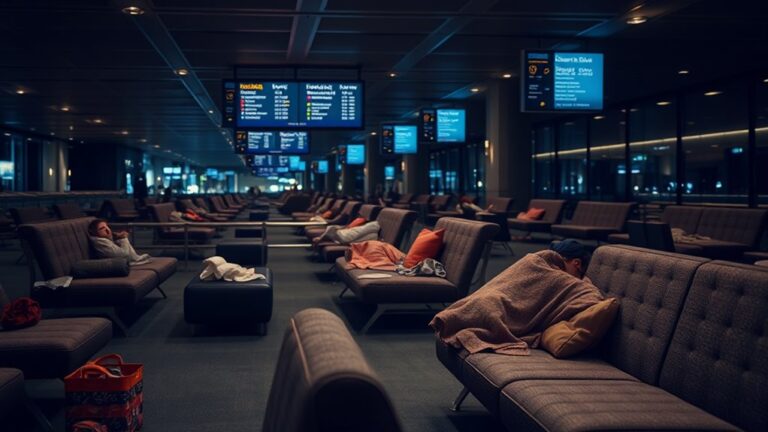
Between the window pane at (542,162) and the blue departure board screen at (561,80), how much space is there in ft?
35.5

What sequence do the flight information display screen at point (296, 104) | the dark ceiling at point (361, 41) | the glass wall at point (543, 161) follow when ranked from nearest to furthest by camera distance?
1. the dark ceiling at point (361, 41)
2. the flight information display screen at point (296, 104)
3. the glass wall at point (543, 161)

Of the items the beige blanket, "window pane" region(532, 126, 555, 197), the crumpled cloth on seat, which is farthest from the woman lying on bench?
"window pane" region(532, 126, 555, 197)

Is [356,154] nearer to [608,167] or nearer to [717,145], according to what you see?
[608,167]

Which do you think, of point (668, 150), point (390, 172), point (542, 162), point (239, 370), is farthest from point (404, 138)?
point (390, 172)

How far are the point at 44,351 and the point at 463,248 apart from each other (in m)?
3.33

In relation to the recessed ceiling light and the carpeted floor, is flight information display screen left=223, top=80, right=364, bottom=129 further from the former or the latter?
the carpeted floor

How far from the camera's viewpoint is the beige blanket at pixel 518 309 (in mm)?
3486

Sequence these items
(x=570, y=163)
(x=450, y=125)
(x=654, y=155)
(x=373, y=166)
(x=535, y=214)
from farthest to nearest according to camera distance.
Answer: (x=373, y=166)
(x=654, y=155)
(x=570, y=163)
(x=450, y=125)
(x=535, y=214)

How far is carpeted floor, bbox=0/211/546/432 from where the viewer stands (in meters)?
3.74

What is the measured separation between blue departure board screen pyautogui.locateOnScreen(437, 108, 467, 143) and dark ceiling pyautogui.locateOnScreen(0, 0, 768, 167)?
79 centimetres

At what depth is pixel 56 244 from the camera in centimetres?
578

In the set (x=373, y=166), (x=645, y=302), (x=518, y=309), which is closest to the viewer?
(x=645, y=302)

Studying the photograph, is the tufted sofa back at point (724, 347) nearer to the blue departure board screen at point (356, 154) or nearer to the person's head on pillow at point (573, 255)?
the person's head on pillow at point (573, 255)

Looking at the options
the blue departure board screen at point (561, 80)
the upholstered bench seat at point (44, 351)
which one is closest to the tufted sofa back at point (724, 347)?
the upholstered bench seat at point (44, 351)
